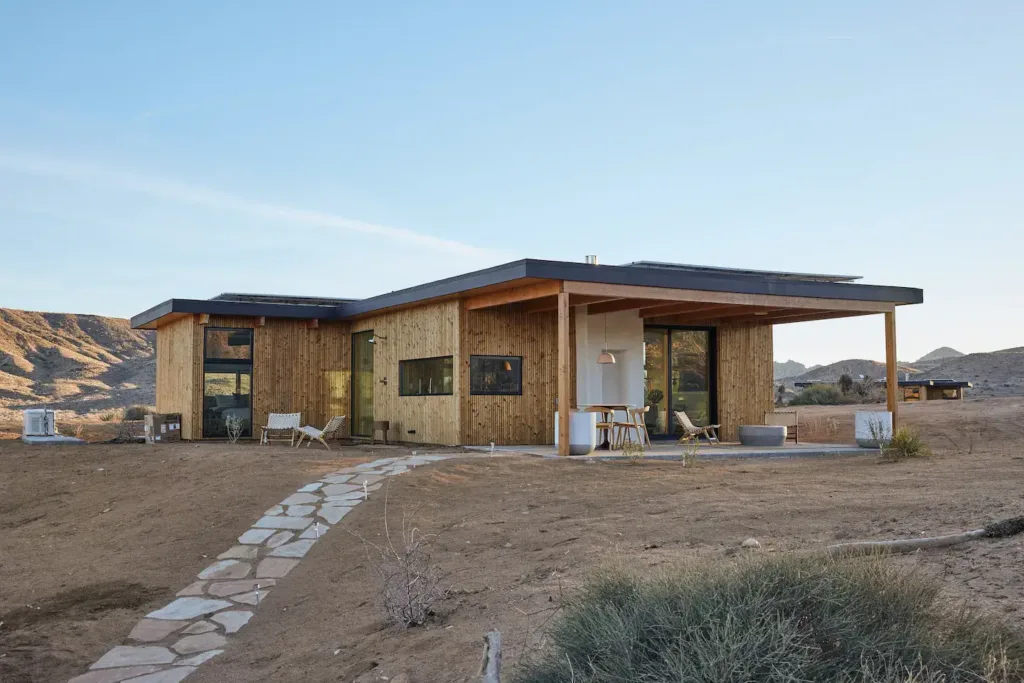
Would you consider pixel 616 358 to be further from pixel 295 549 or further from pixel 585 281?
pixel 295 549

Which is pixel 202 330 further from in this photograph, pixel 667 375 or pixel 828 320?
pixel 828 320

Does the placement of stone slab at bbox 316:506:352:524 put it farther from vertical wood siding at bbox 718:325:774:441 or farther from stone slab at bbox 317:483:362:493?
vertical wood siding at bbox 718:325:774:441

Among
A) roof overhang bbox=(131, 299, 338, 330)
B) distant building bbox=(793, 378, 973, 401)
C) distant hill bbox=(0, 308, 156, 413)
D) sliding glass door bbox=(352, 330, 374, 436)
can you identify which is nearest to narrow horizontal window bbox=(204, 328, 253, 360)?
roof overhang bbox=(131, 299, 338, 330)

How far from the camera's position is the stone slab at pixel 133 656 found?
5.42 meters

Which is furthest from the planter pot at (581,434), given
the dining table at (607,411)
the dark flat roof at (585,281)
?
the dark flat roof at (585,281)

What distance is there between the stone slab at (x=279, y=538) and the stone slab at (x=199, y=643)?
5.92 feet

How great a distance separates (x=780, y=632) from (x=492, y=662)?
1383mm

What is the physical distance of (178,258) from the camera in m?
26.6

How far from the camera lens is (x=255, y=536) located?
7945mm

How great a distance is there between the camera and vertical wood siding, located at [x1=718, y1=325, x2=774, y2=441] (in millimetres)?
17328

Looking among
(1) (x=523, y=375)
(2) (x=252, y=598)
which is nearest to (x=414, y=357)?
(1) (x=523, y=375)

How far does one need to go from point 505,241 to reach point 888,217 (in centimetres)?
829

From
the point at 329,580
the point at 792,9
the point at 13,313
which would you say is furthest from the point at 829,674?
→ the point at 13,313

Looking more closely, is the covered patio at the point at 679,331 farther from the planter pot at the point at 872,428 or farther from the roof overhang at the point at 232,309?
the roof overhang at the point at 232,309
